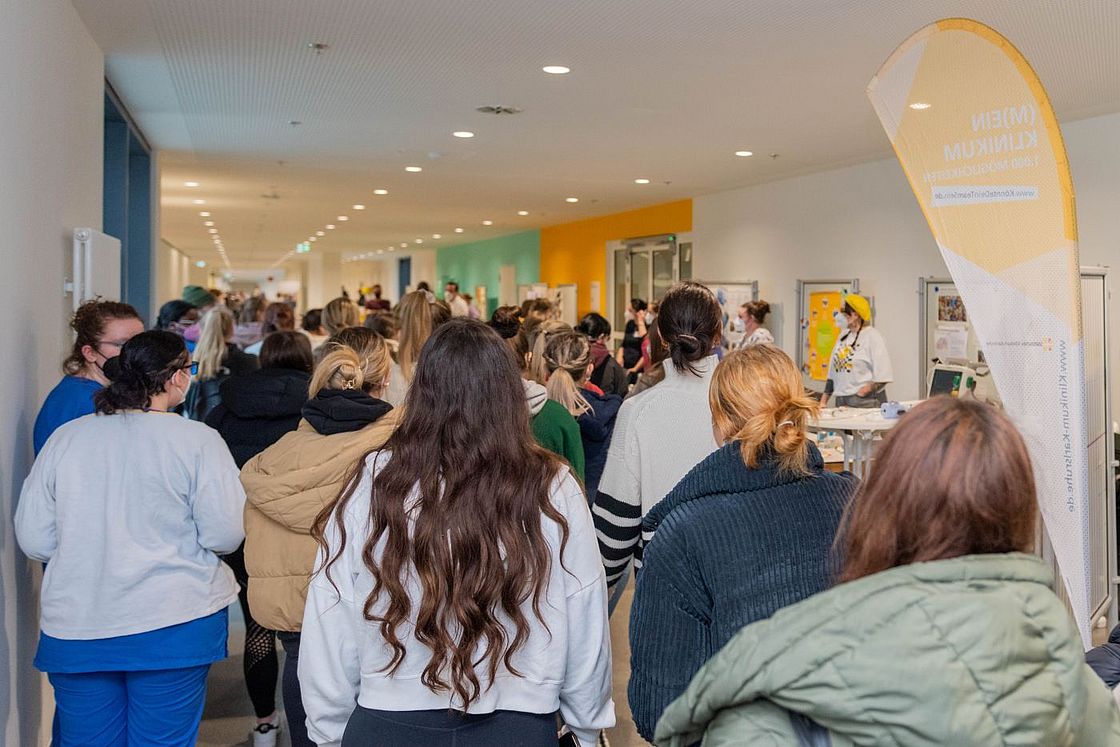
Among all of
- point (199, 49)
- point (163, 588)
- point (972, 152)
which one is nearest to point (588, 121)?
point (199, 49)

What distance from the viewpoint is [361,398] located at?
2799 mm

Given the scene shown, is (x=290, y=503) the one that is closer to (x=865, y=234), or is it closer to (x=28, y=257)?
(x=28, y=257)

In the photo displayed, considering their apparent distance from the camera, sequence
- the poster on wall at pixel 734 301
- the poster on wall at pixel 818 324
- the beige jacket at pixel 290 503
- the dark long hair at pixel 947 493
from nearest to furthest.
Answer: the dark long hair at pixel 947 493 → the beige jacket at pixel 290 503 → the poster on wall at pixel 818 324 → the poster on wall at pixel 734 301

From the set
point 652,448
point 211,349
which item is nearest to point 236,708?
point 211,349

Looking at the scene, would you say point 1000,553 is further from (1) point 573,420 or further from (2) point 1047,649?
(1) point 573,420

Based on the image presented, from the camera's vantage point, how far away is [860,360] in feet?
26.8

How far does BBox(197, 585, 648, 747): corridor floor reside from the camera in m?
3.89

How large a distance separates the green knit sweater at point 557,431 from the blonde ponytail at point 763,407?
1565 mm

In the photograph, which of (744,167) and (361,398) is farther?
(744,167)

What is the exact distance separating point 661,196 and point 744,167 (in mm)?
2940

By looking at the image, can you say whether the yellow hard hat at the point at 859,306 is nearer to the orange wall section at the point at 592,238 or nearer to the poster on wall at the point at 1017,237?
the poster on wall at the point at 1017,237

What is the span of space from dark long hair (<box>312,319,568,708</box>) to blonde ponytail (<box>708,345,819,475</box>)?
41cm

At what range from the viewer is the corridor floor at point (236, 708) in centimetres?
389

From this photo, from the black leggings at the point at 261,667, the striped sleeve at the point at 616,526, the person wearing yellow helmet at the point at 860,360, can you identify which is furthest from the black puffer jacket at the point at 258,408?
the person wearing yellow helmet at the point at 860,360
